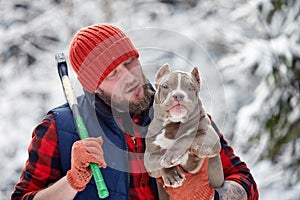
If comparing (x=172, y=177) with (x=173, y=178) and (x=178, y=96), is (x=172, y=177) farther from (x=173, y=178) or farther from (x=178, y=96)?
(x=178, y=96)

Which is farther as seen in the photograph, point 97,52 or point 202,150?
point 97,52

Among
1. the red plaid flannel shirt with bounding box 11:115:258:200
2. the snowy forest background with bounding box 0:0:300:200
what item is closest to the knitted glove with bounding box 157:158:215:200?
the red plaid flannel shirt with bounding box 11:115:258:200

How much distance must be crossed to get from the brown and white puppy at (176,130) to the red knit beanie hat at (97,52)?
0.81 feet

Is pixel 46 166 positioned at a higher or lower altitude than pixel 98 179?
higher

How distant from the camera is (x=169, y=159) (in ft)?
4.48

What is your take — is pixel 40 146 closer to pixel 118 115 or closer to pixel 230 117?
pixel 118 115

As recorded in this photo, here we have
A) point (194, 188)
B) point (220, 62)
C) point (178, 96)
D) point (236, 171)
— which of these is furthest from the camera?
point (220, 62)

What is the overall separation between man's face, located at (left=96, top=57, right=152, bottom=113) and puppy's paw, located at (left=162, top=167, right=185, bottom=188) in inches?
9.3

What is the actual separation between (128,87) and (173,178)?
0.98 feet

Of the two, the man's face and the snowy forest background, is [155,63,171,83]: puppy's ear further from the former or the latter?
the snowy forest background

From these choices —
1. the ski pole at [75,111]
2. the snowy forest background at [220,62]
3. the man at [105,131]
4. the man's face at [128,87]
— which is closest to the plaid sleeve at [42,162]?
the man at [105,131]

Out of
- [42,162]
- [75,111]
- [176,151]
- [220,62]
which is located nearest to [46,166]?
[42,162]

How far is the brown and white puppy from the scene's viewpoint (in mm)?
1337

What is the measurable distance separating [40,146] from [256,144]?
2577 mm
